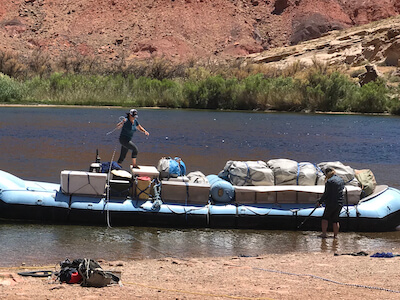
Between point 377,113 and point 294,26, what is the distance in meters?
56.5

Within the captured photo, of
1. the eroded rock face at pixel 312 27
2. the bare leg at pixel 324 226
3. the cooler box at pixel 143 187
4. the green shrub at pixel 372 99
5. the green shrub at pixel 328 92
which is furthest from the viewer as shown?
the eroded rock face at pixel 312 27

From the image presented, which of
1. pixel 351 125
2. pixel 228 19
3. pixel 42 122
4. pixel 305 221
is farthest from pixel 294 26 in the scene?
pixel 305 221

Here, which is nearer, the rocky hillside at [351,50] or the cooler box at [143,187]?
the cooler box at [143,187]

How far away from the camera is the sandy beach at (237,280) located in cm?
839

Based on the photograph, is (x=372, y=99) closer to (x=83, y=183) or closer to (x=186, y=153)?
(x=186, y=153)

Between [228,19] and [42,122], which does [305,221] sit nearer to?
[42,122]

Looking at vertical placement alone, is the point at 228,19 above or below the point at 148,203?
above

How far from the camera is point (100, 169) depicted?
47.9ft

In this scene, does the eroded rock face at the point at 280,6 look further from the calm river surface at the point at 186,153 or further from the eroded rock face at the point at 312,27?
the calm river surface at the point at 186,153

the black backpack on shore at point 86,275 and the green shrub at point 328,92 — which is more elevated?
the green shrub at point 328,92

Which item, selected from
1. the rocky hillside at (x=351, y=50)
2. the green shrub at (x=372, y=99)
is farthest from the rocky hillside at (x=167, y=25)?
the green shrub at (x=372, y=99)

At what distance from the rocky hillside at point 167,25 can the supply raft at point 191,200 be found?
8857 cm

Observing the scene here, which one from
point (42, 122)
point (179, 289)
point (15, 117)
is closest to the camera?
point (179, 289)

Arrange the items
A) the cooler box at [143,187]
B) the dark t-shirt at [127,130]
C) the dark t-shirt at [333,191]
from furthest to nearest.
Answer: the dark t-shirt at [127,130]
the cooler box at [143,187]
the dark t-shirt at [333,191]
